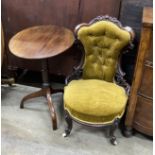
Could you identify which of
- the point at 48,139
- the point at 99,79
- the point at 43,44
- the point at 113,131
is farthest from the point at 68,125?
the point at 43,44

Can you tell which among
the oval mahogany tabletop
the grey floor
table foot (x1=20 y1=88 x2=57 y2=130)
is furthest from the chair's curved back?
the grey floor

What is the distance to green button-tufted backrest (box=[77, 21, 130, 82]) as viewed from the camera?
208cm

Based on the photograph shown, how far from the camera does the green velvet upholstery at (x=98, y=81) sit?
1.88 m

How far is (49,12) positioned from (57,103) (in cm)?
94

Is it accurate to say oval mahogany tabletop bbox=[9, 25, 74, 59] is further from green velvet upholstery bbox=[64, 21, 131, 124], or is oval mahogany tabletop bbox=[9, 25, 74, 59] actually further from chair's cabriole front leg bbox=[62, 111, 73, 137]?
chair's cabriole front leg bbox=[62, 111, 73, 137]

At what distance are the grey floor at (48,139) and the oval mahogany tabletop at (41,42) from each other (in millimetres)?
714

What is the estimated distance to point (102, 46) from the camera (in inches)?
86.0

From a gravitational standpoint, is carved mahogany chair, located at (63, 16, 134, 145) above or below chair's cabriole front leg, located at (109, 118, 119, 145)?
above

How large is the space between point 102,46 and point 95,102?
0.56m

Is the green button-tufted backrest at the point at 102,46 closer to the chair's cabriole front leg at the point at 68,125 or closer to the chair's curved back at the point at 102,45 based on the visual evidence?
the chair's curved back at the point at 102,45

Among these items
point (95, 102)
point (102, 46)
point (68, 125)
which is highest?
point (102, 46)

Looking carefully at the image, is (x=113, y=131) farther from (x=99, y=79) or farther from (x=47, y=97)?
(x=47, y=97)

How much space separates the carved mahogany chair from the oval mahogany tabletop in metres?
0.17

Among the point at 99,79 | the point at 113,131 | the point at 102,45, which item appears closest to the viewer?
the point at 113,131
